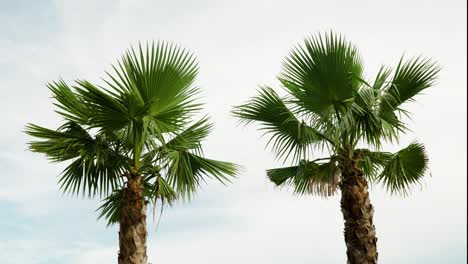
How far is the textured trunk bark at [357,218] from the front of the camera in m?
8.87

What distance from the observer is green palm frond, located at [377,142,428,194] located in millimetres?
10398

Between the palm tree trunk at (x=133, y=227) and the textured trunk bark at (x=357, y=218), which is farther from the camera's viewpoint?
the textured trunk bark at (x=357, y=218)

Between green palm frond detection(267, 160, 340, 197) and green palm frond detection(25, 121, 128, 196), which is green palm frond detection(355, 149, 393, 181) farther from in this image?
green palm frond detection(25, 121, 128, 196)

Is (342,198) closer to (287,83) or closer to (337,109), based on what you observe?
(337,109)

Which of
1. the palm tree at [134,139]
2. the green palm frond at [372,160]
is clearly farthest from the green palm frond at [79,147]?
the green palm frond at [372,160]

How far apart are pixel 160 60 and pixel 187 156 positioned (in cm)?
170

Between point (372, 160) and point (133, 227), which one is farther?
point (372, 160)

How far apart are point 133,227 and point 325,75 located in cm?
407

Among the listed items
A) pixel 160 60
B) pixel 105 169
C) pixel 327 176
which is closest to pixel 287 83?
pixel 327 176

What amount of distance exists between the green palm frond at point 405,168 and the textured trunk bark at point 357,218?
145cm

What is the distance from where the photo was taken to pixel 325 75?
9.37 metres

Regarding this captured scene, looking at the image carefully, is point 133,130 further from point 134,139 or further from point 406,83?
point 406,83

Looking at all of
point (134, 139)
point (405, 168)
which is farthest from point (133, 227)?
point (405, 168)

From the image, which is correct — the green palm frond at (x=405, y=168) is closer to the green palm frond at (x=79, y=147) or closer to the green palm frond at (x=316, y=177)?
the green palm frond at (x=316, y=177)
